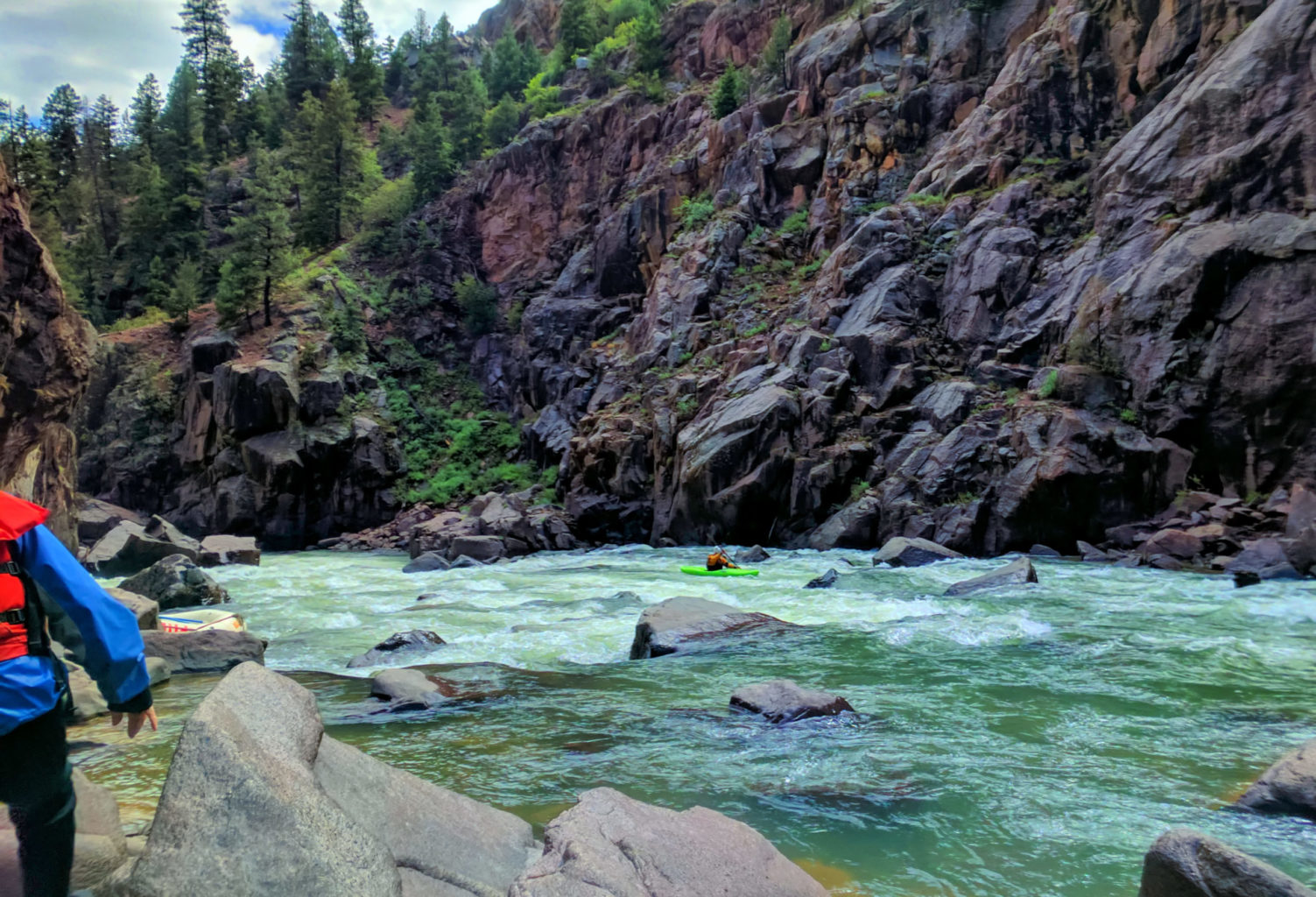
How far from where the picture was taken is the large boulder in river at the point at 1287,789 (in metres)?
4.23

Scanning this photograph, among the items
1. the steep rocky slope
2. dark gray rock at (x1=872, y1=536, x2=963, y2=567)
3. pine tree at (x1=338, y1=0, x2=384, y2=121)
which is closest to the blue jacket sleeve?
dark gray rock at (x1=872, y1=536, x2=963, y2=567)

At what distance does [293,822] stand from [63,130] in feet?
230

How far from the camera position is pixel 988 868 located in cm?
388

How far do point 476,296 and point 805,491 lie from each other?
28254 mm

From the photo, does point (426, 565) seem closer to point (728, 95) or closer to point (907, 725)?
point (907, 725)

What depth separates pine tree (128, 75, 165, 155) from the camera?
52.5 metres

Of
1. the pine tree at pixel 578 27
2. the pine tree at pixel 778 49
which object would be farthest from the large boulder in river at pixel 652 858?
the pine tree at pixel 578 27

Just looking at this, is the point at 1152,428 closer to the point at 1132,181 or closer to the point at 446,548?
the point at 1132,181

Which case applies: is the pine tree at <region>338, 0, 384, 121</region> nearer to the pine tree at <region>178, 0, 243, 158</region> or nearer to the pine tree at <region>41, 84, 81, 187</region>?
the pine tree at <region>178, 0, 243, 158</region>

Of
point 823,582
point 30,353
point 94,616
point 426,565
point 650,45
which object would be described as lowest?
point 426,565

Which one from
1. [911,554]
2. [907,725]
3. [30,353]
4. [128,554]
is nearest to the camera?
[907,725]

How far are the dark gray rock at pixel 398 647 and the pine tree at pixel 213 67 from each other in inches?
2208

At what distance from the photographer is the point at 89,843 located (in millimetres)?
3199

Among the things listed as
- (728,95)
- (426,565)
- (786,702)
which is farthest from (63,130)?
(786,702)
